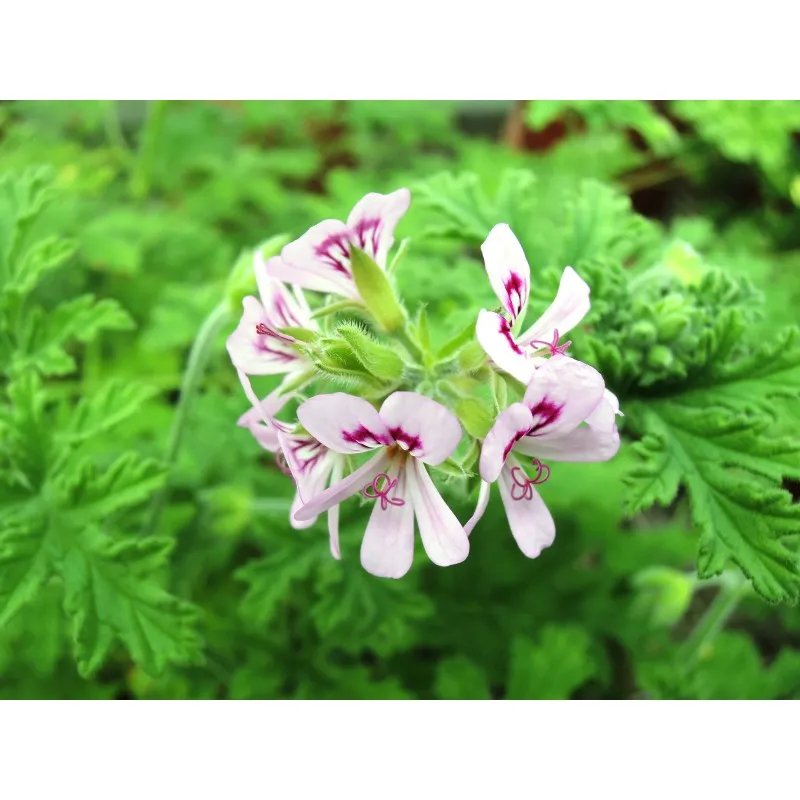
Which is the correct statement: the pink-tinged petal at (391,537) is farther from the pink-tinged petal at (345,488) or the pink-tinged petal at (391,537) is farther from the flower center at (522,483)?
the flower center at (522,483)

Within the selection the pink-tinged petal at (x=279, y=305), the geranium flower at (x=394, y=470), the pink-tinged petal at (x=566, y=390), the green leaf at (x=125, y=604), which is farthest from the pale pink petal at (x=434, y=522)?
the green leaf at (x=125, y=604)

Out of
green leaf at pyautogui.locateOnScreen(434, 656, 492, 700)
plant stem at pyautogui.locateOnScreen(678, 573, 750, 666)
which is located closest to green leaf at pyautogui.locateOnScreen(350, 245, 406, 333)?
green leaf at pyautogui.locateOnScreen(434, 656, 492, 700)

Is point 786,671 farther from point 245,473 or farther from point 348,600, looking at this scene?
point 245,473

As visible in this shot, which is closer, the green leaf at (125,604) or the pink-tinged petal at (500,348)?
the pink-tinged petal at (500,348)

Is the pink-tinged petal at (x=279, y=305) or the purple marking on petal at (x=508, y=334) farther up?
the pink-tinged petal at (x=279, y=305)

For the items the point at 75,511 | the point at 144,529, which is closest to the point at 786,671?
the point at 144,529

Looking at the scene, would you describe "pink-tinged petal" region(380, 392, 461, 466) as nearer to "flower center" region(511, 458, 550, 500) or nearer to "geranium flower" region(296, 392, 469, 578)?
"geranium flower" region(296, 392, 469, 578)

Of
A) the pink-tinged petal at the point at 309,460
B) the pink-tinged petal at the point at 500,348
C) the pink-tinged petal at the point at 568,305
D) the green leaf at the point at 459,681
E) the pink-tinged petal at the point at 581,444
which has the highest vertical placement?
the pink-tinged petal at the point at 568,305
